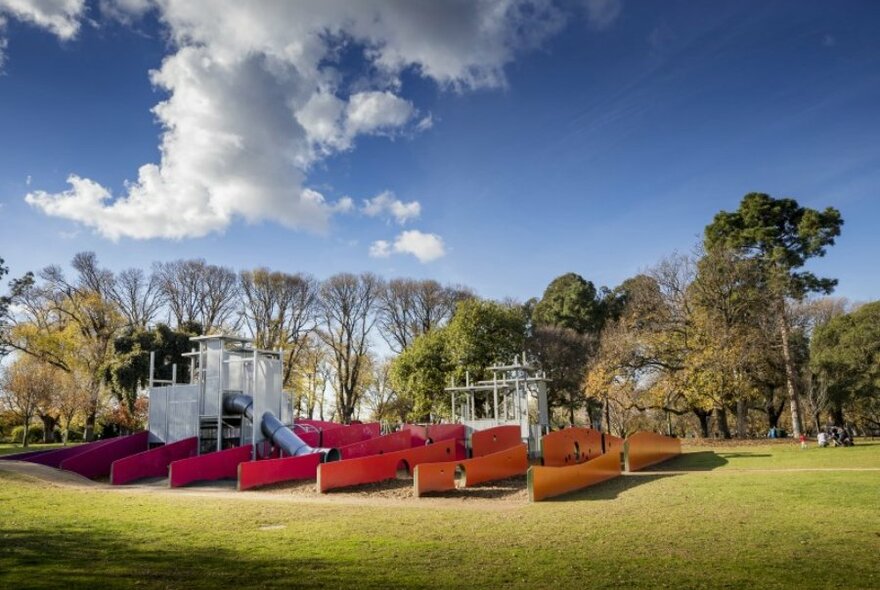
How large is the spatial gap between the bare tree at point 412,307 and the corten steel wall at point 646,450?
26.8 metres

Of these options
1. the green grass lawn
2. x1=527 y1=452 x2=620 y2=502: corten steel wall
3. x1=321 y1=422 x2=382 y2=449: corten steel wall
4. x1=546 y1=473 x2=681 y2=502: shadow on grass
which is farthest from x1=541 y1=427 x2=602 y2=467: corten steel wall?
x1=321 y1=422 x2=382 y2=449: corten steel wall

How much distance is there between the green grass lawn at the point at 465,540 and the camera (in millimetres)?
7109

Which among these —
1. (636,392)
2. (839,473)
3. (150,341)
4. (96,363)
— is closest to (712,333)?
(636,392)

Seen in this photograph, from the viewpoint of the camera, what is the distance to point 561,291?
52750 mm

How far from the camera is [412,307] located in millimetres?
52062

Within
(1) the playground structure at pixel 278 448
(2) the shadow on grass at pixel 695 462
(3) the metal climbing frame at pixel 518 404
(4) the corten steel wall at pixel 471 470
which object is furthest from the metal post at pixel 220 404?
(2) the shadow on grass at pixel 695 462

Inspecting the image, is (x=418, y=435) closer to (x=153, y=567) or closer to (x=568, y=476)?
(x=568, y=476)

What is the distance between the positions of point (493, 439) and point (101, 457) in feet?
51.7

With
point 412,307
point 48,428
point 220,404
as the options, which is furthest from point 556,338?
point 48,428

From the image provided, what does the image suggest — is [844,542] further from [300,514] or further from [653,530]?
[300,514]

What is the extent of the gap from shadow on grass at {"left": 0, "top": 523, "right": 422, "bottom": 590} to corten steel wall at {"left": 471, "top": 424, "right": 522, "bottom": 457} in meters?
17.1

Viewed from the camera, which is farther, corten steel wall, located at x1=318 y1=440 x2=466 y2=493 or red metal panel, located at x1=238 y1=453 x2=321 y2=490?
red metal panel, located at x1=238 y1=453 x2=321 y2=490

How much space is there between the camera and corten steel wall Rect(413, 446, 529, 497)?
56.3 feet

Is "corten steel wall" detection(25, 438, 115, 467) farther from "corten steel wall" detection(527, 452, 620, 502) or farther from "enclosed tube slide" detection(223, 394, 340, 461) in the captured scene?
"corten steel wall" detection(527, 452, 620, 502)
